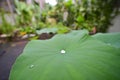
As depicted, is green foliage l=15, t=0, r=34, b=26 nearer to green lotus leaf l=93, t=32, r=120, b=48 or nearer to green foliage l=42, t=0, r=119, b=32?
green foliage l=42, t=0, r=119, b=32

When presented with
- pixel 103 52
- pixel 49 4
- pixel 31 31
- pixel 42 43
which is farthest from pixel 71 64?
pixel 49 4

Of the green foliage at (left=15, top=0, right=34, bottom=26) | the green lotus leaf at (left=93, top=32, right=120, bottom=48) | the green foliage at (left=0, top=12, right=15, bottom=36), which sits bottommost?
the green foliage at (left=0, top=12, right=15, bottom=36)

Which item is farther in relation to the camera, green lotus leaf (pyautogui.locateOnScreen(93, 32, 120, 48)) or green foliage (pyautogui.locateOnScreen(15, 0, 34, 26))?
green foliage (pyautogui.locateOnScreen(15, 0, 34, 26))

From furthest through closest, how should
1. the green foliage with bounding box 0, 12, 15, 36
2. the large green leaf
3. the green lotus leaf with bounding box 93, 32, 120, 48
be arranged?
the green foliage with bounding box 0, 12, 15, 36, the green lotus leaf with bounding box 93, 32, 120, 48, the large green leaf

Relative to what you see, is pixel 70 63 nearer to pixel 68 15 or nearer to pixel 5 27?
pixel 68 15

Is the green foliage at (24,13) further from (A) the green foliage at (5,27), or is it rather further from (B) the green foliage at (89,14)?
(B) the green foliage at (89,14)

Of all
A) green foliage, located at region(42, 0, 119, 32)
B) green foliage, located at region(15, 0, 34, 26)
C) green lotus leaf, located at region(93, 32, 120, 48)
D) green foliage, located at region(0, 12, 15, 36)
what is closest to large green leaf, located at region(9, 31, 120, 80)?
green lotus leaf, located at region(93, 32, 120, 48)

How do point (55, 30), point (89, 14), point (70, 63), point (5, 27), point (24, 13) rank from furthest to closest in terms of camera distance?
1. point (5, 27)
2. point (24, 13)
3. point (89, 14)
4. point (55, 30)
5. point (70, 63)

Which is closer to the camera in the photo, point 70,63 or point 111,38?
point 70,63

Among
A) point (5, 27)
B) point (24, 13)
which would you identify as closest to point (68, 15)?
point (24, 13)
